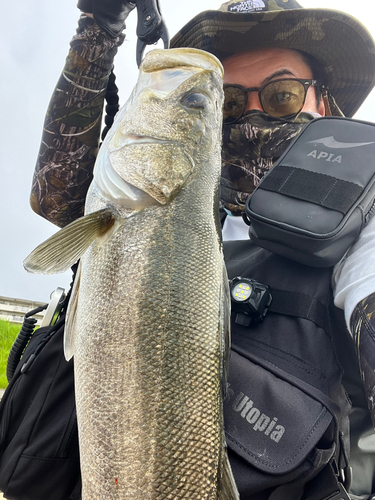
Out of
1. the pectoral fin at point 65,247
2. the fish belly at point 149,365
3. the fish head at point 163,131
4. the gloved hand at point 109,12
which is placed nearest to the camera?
the fish belly at point 149,365

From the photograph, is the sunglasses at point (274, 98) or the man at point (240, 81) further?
the sunglasses at point (274, 98)

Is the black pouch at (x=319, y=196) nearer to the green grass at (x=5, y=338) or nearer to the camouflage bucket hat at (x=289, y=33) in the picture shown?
the camouflage bucket hat at (x=289, y=33)

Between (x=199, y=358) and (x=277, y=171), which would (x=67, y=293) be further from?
(x=277, y=171)

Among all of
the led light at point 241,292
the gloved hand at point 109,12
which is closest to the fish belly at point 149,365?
the led light at point 241,292

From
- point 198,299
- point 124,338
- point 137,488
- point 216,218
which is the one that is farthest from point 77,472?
point 216,218

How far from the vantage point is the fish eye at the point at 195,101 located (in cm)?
166

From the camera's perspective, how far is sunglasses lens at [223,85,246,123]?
2387mm

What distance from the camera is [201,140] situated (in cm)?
162

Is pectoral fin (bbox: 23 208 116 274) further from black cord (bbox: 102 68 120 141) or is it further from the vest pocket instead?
black cord (bbox: 102 68 120 141)

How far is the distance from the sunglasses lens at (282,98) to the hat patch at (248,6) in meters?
0.60

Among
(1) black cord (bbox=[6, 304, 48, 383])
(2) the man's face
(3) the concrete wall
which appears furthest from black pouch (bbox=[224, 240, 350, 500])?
(3) the concrete wall

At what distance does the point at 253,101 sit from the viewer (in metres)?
2.38

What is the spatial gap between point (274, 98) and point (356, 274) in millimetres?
1465

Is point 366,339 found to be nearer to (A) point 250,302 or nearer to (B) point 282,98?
(A) point 250,302
